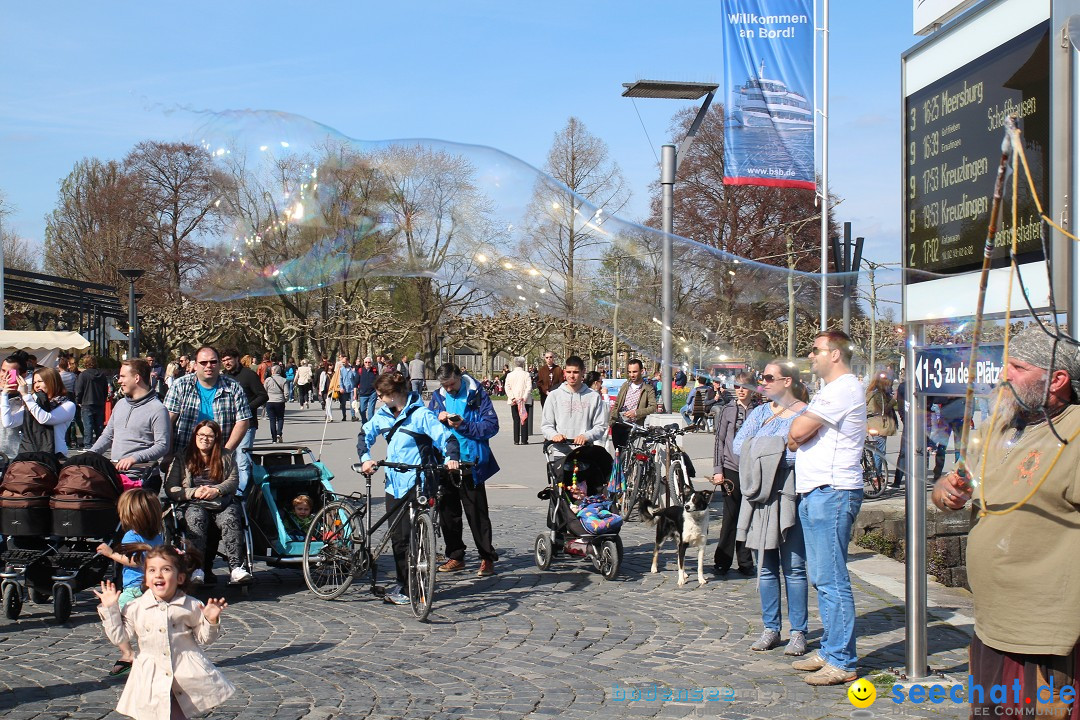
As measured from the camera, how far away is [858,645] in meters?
6.55

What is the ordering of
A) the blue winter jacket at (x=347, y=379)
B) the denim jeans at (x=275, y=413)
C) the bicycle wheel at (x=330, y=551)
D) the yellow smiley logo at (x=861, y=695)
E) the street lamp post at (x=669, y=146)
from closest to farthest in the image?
1. the yellow smiley logo at (x=861, y=695)
2. the bicycle wheel at (x=330, y=551)
3. the street lamp post at (x=669, y=146)
4. the denim jeans at (x=275, y=413)
5. the blue winter jacket at (x=347, y=379)

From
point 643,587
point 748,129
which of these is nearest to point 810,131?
point 748,129

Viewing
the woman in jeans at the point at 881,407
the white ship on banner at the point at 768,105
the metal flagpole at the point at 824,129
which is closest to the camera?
the woman in jeans at the point at 881,407

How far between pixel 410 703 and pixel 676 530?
12.4 ft

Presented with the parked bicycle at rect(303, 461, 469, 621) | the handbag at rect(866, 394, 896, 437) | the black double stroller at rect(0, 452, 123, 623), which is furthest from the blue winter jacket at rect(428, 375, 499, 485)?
the handbag at rect(866, 394, 896, 437)

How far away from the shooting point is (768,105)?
16156mm

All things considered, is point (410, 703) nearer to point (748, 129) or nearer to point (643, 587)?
point (643, 587)

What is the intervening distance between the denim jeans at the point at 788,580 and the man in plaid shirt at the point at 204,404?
427cm

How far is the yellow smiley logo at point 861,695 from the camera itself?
532 centimetres

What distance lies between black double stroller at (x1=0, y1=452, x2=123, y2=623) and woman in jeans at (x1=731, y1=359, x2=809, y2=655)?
174 inches

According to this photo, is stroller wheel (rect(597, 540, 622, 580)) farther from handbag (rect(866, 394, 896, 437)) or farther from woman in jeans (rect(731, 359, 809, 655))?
handbag (rect(866, 394, 896, 437))

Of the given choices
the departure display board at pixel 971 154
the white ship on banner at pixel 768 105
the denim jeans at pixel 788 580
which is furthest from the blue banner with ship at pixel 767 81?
the denim jeans at pixel 788 580

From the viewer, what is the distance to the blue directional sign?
4.11 m

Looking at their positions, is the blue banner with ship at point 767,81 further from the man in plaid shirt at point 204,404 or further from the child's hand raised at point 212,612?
the child's hand raised at point 212,612
